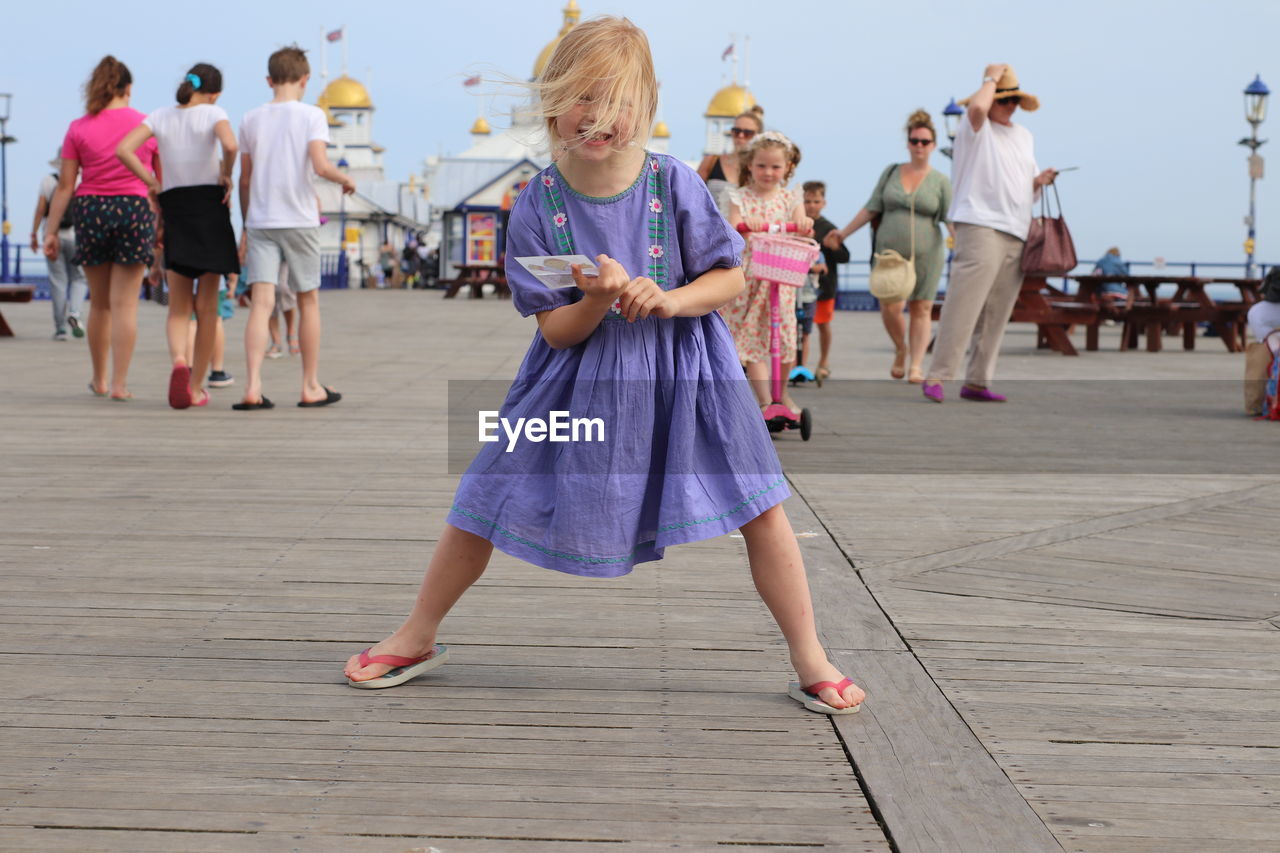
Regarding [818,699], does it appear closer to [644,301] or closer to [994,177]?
[644,301]

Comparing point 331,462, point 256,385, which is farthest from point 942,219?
point 331,462

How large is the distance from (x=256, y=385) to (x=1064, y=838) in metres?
6.80

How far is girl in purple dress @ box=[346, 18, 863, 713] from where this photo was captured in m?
2.90

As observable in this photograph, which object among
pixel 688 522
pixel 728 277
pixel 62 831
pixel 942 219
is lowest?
pixel 62 831

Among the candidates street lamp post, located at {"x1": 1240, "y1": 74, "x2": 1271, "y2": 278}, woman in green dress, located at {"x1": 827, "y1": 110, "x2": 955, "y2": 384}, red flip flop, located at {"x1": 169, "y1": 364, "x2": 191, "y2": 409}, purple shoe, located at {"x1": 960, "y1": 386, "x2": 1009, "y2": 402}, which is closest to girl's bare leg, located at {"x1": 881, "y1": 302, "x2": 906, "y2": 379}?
woman in green dress, located at {"x1": 827, "y1": 110, "x2": 955, "y2": 384}

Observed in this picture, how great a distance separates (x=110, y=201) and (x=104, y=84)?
2.33 ft

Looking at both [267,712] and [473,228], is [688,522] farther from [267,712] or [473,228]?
[473,228]

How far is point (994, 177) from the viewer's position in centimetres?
946

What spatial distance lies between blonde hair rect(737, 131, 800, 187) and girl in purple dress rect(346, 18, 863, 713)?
4667mm

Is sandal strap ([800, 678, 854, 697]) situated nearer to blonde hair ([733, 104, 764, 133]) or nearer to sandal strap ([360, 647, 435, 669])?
sandal strap ([360, 647, 435, 669])

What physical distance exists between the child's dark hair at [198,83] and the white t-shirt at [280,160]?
0.28 meters

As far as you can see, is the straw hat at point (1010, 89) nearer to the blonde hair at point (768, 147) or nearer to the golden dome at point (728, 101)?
the blonde hair at point (768, 147)

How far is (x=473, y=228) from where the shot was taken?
50.8 meters

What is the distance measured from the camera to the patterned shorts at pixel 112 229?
8477mm
